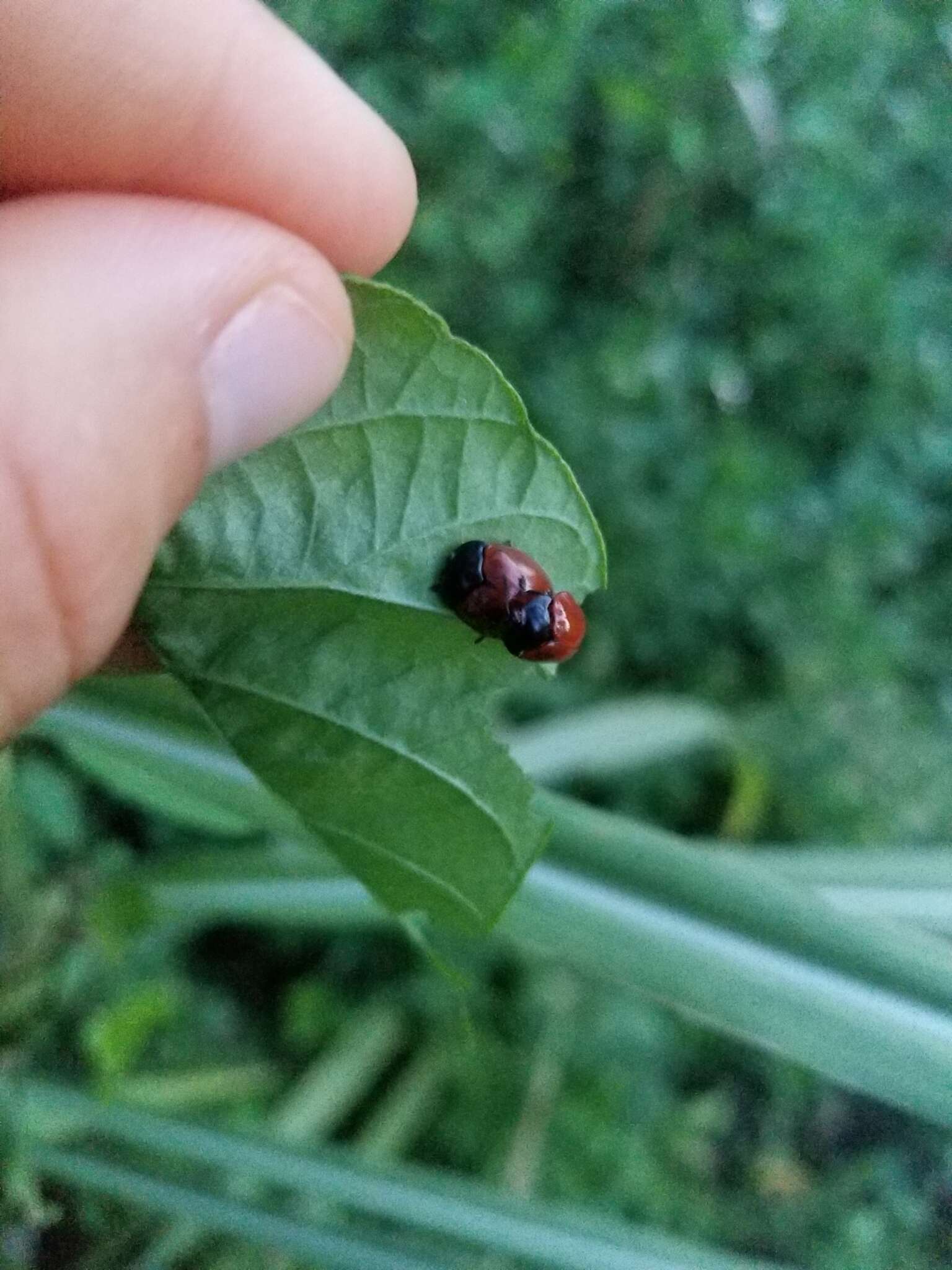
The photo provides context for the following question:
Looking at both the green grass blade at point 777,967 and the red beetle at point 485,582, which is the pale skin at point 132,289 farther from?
the green grass blade at point 777,967

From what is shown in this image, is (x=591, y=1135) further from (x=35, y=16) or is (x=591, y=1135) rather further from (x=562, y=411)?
(x=35, y=16)

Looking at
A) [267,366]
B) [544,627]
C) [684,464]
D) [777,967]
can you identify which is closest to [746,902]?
[777,967]

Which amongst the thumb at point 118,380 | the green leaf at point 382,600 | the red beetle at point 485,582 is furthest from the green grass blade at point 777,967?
the thumb at point 118,380

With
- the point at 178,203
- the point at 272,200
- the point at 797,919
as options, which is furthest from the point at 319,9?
the point at 797,919

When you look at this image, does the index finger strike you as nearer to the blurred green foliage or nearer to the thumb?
the thumb

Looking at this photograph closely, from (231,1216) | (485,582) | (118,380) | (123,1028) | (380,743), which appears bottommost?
(231,1216)

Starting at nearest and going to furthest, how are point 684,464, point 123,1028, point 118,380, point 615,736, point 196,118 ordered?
point 118,380, point 196,118, point 123,1028, point 615,736, point 684,464

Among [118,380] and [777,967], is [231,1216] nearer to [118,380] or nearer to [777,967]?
[777,967]
